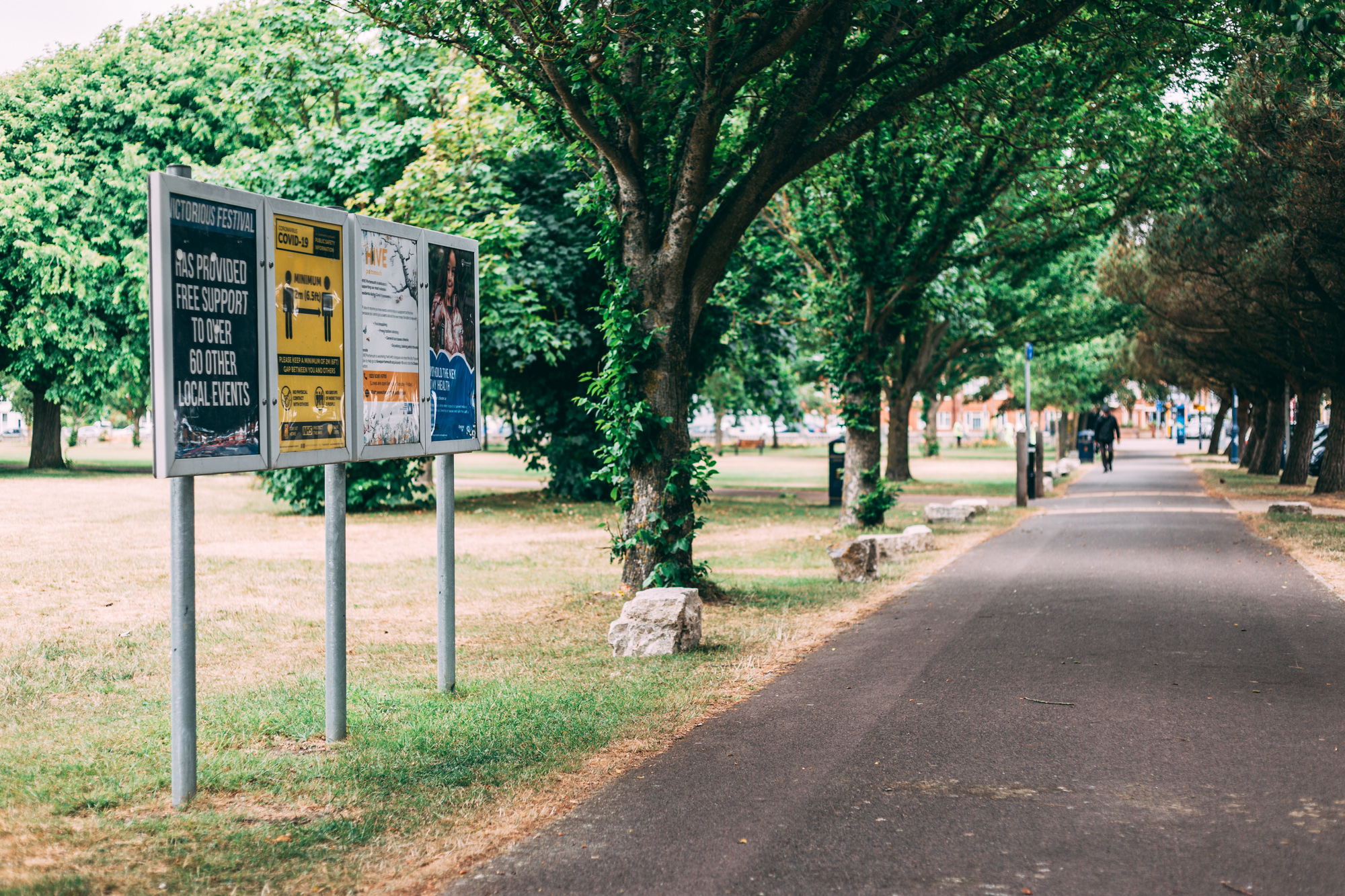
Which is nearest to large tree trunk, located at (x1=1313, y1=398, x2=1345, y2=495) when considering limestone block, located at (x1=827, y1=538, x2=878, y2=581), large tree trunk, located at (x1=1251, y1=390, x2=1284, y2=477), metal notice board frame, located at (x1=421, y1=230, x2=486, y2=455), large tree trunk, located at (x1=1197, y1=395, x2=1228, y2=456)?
large tree trunk, located at (x1=1251, y1=390, x2=1284, y2=477)

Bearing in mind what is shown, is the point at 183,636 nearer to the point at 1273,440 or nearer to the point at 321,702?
the point at 321,702

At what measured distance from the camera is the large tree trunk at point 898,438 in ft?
99.8

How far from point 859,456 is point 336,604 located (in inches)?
509

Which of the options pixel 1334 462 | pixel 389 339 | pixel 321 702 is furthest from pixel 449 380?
pixel 1334 462

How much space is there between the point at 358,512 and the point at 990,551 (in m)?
11.9

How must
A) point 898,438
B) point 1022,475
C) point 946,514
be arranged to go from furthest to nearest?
point 898,438 < point 1022,475 < point 946,514

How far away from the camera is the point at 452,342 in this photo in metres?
7.00

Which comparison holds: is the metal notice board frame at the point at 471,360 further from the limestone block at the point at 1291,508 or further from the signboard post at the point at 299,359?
the limestone block at the point at 1291,508

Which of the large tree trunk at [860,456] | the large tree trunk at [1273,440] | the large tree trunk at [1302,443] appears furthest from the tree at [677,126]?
the large tree trunk at [1273,440]

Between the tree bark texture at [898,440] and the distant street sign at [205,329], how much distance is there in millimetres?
26372

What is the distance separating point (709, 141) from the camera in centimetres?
967

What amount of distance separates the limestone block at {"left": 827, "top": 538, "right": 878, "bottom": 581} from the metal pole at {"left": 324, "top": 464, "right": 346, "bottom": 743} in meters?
6.95

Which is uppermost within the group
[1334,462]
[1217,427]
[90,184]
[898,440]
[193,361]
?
[90,184]

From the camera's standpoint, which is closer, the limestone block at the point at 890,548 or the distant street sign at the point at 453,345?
the distant street sign at the point at 453,345
